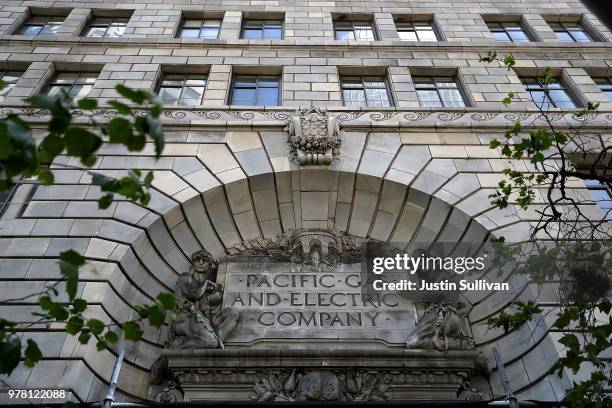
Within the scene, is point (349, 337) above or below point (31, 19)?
below

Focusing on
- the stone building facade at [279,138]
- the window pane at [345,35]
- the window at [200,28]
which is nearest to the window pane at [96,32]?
the stone building facade at [279,138]

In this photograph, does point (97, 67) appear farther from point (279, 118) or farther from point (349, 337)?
point (349, 337)

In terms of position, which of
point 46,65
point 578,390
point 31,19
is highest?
point 31,19

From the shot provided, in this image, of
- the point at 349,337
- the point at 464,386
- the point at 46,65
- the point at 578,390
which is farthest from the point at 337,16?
the point at 578,390

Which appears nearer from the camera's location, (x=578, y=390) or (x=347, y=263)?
(x=578, y=390)

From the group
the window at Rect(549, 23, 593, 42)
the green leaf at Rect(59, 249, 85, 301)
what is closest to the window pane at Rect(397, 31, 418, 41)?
the window at Rect(549, 23, 593, 42)

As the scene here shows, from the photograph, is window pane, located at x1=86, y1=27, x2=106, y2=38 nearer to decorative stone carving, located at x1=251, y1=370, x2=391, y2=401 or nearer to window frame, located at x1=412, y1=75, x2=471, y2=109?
window frame, located at x1=412, y1=75, x2=471, y2=109

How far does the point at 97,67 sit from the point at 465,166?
1171 cm

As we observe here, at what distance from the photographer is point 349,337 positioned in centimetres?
956

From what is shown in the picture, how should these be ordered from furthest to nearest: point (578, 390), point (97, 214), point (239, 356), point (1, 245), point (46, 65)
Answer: point (46, 65) < point (97, 214) < point (1, 245) < point (239, 356) < point (578, 390)

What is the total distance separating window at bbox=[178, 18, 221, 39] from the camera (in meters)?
17.2

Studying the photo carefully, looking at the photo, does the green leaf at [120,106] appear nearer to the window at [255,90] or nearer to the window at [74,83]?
the window at [255,90]

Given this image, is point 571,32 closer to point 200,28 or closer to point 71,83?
point 200,28

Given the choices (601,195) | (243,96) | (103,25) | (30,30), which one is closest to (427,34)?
(243,96)
